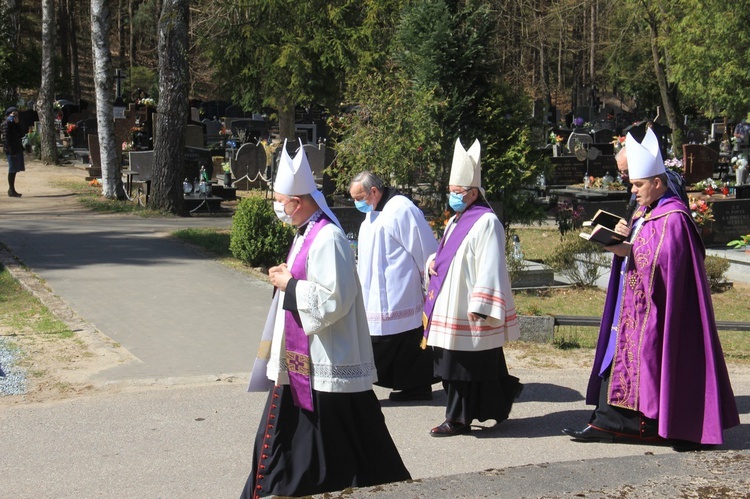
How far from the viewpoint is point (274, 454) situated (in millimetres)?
4625

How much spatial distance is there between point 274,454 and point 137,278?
7259 millimetres

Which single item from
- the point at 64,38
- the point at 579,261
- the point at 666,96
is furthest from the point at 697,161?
the point at 64,38

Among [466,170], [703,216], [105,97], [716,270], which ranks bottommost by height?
[716,270]

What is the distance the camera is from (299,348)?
465 centimetres

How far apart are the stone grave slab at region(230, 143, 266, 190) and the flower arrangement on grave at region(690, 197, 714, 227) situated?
9.47m

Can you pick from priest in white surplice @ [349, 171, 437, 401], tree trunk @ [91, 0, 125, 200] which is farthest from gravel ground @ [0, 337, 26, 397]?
tree trunk @ [91, 0, 125, 200]

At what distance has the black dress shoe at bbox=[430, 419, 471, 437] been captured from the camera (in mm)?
6500

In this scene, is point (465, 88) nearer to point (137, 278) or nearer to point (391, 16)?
point (137, 278)

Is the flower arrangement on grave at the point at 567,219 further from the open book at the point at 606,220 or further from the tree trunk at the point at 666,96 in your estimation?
the tree trunk at the point at 666,96

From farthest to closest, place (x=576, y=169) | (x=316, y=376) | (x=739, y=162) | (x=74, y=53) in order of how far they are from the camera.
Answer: (x=74, y=53) → (x=739, y=162) → (x=576, y=169) → (x=316, y=376)

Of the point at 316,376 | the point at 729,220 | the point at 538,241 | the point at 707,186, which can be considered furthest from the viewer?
the point at 707,186

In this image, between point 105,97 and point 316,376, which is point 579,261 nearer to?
point 316,376

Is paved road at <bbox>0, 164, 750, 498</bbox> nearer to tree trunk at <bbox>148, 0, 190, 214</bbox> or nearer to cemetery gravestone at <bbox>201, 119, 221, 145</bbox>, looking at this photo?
tree trunk at <bbox>148, 0, 190, 214</bbox>

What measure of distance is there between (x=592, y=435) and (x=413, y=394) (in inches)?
59.8
